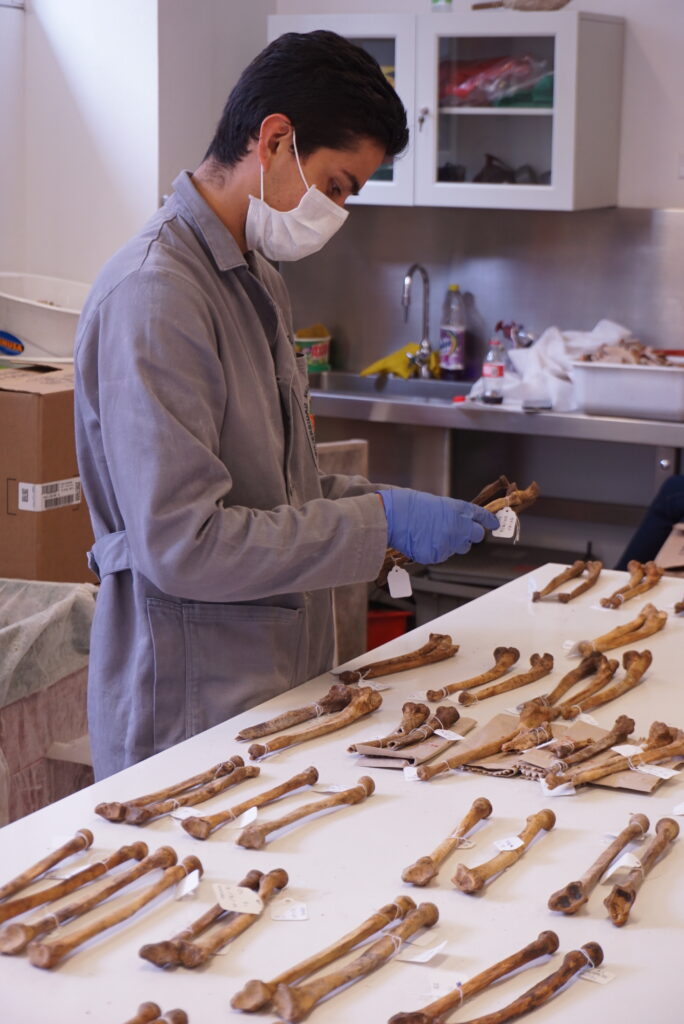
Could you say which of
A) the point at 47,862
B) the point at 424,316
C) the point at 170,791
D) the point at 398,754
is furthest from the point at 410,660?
the point at 424,316

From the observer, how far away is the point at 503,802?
152cm

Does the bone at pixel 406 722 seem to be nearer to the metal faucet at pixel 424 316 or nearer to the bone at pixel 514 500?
the bone at pixel 514 500

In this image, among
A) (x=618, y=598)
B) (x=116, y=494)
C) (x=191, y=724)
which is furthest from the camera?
(x=618, y=598)

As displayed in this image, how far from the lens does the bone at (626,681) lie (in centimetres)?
184

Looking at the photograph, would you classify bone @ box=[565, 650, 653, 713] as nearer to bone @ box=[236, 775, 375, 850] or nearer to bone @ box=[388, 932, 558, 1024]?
bone @ box=[236, 775, 375, 850]

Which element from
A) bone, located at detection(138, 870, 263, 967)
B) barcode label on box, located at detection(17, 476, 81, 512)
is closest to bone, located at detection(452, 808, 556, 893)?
bone, located at detection(138, 870, 263, 967)

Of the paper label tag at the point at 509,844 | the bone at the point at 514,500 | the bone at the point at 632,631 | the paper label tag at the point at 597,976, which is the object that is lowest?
the paper label tag at the point at 597,976

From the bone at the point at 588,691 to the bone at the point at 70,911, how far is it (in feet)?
2.27

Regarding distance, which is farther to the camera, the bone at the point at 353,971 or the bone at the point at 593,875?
the bone at the point at 593,875

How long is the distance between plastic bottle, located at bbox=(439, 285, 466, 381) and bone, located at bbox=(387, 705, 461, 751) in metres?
3.04

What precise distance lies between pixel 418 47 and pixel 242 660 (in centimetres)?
310

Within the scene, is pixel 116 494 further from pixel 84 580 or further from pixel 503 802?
pixel 84 580

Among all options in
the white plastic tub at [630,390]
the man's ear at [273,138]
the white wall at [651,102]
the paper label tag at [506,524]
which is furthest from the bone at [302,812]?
the white wall at [651,102]

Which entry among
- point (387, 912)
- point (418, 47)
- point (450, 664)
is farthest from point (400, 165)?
point (387, 912)
